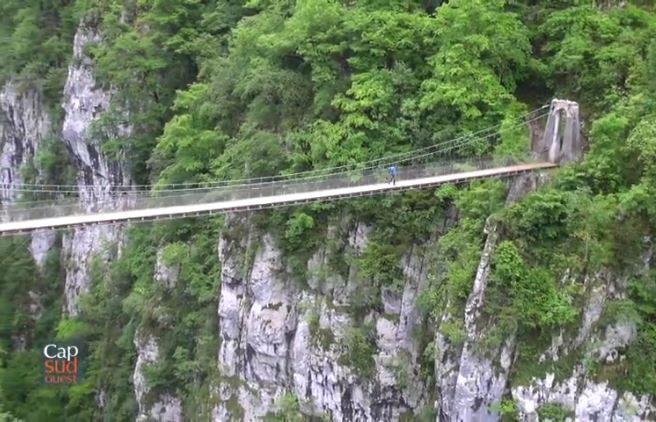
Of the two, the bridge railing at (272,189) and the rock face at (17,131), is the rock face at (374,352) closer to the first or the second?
the bridge railing at (272,189)

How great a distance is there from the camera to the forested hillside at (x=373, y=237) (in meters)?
11.5

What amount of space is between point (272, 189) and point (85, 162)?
46.8 ft

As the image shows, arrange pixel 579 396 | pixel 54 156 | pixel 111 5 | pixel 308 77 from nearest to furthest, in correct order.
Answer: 1. pixel 579 396
2. pixel 308 77
3. pixel 111 5
4. pixel 54 156

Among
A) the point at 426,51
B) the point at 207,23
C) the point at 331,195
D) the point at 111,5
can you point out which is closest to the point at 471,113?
the point at 426,51

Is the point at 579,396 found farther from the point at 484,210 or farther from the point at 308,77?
the point at 308,77

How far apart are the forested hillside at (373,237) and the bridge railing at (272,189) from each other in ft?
1.49

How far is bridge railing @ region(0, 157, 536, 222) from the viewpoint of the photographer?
14.1 metres

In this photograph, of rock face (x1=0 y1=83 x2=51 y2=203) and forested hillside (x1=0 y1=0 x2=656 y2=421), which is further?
rock face (x1=0 y1=83 x2=51 y2=203)

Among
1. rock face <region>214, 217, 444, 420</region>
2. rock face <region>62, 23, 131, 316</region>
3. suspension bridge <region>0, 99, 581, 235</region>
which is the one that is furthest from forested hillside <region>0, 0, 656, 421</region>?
rock face <region>62, 23, 131, 316</region>

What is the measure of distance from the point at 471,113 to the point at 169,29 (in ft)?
44.5

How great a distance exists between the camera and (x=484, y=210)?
13125mm

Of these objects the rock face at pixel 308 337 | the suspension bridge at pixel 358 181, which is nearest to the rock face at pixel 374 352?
the rock face at pixel 308 337

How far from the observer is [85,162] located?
2691cm

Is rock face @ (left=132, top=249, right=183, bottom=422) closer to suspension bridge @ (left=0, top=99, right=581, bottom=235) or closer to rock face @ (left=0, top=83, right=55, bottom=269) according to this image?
suspension bridge @ (left=0, top=99, right=581, bottom=235)
